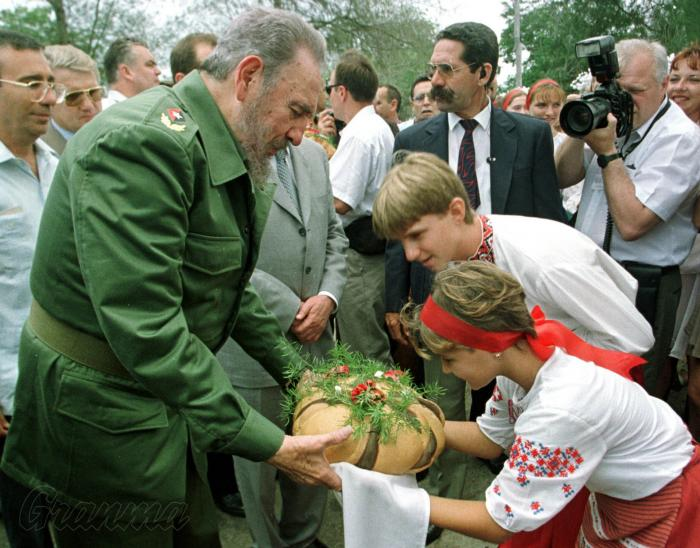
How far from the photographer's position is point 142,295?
1.60 m

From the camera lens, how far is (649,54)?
Answer: 3.23 metres

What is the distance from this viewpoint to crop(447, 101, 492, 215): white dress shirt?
11.1ft

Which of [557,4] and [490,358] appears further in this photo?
[557,4]

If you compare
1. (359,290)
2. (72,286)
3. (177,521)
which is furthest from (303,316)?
(359,290)

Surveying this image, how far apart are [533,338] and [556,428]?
0.28 metres

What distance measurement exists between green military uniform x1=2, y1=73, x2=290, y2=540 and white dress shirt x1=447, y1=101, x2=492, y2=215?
66.5 inches

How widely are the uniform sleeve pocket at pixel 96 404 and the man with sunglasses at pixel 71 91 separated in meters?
2.78

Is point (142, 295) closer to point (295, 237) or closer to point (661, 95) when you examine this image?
point (295, 237)

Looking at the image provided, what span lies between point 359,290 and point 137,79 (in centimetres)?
253

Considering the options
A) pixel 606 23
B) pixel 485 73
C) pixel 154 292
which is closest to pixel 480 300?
pixel 154 292

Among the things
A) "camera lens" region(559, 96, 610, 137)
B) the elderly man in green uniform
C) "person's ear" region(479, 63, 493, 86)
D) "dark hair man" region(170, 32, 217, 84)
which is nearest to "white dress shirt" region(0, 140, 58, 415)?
the elderly man in green uniform

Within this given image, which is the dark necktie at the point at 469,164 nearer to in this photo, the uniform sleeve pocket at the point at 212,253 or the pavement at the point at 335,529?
the pavement at the point at 335,529

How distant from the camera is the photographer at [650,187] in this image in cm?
307

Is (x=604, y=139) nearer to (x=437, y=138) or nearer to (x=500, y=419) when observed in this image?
(x=437, y=138)
